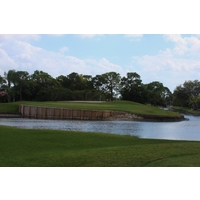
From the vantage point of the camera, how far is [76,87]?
10312 centimetres

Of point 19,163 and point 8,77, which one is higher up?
point 8,77

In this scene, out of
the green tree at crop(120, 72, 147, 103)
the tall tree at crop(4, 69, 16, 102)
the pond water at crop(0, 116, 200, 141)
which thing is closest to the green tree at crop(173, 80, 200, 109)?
the green tree at crop(120, 72, 147, 103)

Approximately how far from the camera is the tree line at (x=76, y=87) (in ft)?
270

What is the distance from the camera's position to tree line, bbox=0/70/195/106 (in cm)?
8219

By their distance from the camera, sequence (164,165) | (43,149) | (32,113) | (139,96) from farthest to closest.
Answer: (139,96), (32,113), (43,149), (164,165)

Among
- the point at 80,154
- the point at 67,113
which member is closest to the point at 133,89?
the point at 67,113

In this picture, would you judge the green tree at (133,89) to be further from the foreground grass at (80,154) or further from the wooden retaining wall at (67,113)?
the foreground grass at (80,154)

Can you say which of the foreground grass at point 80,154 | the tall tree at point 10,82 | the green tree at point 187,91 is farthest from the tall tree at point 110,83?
the foreground grass at point 80,154

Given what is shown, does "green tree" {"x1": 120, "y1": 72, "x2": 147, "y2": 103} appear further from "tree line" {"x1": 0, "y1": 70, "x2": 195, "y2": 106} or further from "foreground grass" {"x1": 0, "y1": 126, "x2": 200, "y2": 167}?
"foreground grass" {"x1": 0, "y1": 126, "x2": 200, "y2": 167}

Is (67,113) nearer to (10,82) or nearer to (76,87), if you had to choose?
(10,82)

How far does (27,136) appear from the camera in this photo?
50.5 feet

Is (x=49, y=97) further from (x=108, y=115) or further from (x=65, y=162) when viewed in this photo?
(x=65, y=162)

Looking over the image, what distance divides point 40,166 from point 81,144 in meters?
5.54

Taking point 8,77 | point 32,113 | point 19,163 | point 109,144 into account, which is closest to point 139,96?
point 8,77
